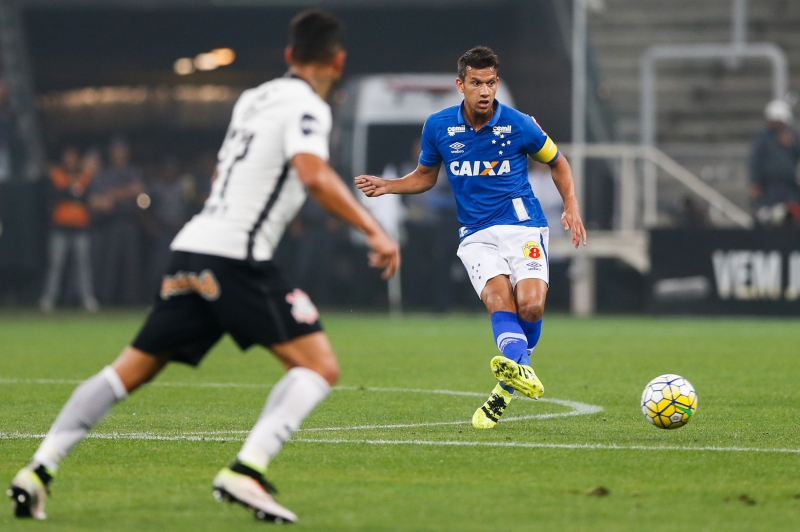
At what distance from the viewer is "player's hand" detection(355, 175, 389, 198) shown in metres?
8.29

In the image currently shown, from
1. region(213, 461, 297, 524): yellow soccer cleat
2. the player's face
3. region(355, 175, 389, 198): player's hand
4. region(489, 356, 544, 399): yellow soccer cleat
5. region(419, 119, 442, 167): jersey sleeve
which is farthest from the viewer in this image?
region(419, 119, 442, 167): jersey sleeve

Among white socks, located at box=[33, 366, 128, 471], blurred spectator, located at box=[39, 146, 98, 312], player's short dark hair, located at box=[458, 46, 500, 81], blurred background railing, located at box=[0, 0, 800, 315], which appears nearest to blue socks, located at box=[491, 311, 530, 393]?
player's short dark hair, located at box=[458, 46, 500, 81]

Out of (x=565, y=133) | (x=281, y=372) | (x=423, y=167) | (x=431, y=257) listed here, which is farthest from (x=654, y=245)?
(x=423, y=167)

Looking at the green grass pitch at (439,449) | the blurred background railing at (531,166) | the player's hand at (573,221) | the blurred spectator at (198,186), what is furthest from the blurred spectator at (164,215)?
the player's hand at (573,221)

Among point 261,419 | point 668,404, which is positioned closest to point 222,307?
point 261,419

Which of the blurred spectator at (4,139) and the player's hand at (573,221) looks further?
the blurred spectator at (4,139)

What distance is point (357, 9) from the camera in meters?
27.4

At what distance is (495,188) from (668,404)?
1.81 m

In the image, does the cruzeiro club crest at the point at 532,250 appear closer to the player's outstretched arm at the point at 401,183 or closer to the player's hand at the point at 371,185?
the player's outstretched arm at the point at 401,183

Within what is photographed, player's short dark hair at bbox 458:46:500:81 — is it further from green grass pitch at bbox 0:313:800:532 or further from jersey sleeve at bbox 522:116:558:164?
green grass pitch at bbox 0:313:800:532

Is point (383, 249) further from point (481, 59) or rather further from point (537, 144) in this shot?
point (537, 144)

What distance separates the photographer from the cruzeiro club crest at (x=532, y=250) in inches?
345

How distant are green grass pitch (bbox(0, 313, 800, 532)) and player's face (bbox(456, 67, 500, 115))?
1882 mm

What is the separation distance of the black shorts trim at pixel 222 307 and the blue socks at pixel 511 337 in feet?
9.31
